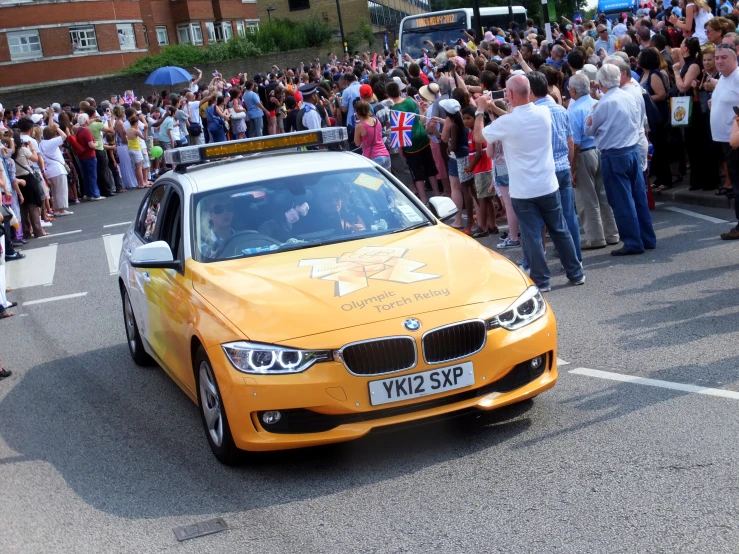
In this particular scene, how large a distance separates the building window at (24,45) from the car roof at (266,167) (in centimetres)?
6238

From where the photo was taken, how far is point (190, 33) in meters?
77.1

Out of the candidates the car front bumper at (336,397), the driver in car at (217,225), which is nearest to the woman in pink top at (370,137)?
the driver in car at (217,225)

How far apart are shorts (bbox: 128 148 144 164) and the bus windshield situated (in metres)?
14.3

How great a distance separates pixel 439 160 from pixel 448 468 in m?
9.63

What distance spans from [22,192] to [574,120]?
11618mm

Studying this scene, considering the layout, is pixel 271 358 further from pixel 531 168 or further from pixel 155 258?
pixel 531 168

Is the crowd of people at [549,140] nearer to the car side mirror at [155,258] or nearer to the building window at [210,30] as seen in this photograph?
the car side mirror at [155,258]

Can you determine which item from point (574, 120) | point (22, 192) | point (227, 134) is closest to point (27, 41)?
point (227, 134)

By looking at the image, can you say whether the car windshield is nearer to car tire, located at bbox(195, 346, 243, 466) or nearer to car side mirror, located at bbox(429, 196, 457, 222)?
car side mirror, located at bbox(429, 196, 457, 222)

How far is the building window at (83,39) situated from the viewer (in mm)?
67438

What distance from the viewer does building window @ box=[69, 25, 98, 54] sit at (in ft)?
221

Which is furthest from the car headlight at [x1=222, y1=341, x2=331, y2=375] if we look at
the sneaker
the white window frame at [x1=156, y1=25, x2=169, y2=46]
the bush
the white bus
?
the white window frame at [x1=156, y1=25, x2=169, y2=46]

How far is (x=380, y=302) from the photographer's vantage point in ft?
18.6

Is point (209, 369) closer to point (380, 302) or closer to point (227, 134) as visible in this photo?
point (380, 302)
